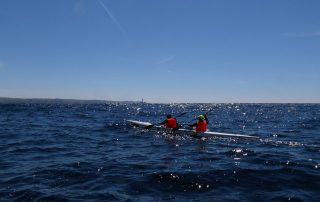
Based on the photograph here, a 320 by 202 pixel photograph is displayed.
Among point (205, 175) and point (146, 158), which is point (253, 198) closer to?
point (205, 175)

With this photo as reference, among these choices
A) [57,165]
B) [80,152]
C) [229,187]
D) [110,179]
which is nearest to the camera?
[229,187]

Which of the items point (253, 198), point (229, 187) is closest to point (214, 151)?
point (229, 187)

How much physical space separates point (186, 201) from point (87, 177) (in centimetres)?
380

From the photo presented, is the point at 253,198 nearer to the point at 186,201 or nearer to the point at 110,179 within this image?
the point at 186,201

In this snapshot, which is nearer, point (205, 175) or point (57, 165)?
point (205, 175)

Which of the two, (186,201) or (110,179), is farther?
(110,179)

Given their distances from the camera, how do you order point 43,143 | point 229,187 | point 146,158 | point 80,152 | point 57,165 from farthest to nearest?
point 43,143, point 80,152, point 146,158, point 57,165, point 229,187

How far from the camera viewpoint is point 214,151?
709 inches

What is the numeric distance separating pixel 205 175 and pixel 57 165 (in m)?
5.48

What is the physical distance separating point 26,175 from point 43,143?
836cm

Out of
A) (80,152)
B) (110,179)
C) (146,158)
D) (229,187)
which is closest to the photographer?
(229,187)

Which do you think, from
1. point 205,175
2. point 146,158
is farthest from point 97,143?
point 205,175

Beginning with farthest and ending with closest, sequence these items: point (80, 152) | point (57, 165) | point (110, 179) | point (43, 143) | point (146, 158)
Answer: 1. point (43, 143)
2. point (80, 152)
3. point (146, 158)
4. point (57, 165)
5. point (110, 179)

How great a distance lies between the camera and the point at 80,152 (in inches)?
679
